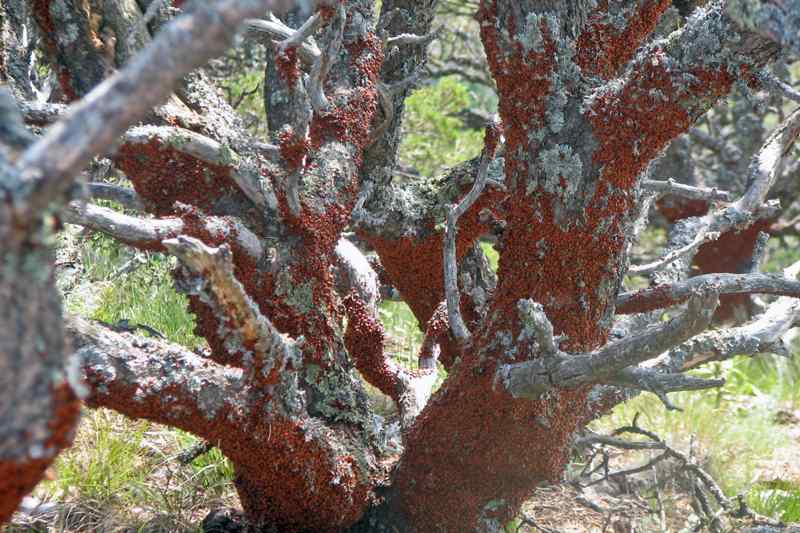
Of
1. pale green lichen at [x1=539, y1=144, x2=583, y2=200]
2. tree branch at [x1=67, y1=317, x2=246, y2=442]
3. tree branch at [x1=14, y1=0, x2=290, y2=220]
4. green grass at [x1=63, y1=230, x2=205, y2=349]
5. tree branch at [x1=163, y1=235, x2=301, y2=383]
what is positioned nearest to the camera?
tree branch at [x1=14, y1=0, x2=290, y2=220]

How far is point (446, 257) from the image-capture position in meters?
2.27

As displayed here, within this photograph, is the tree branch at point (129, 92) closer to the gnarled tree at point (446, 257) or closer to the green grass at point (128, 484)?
the gnarled tree at point (446, 257)

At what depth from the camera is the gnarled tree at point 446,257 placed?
1719 mm

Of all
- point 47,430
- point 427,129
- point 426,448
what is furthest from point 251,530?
point 427,129

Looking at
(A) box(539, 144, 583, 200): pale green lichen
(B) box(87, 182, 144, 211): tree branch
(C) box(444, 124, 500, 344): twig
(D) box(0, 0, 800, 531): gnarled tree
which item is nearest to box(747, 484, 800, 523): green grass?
(D) box(0, 0, 800, 531): gnarled tree

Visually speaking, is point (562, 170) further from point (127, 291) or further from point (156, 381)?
point (127, 291)

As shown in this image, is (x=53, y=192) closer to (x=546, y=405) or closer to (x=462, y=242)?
(x=546, y=405)

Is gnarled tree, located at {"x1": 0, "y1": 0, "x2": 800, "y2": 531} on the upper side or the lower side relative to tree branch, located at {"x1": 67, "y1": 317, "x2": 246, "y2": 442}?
upper

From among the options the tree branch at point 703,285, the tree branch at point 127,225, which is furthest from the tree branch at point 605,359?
the tree branch at point 127,225

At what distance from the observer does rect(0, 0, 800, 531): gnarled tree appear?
67.7 inches

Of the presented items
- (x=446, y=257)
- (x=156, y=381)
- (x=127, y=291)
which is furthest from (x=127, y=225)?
(x=127, y=291)

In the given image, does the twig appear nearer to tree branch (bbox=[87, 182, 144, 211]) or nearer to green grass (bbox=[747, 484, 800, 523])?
tree branch (bbox=[87, 182, 144, 211])

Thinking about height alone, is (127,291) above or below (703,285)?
above

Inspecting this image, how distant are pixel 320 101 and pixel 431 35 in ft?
2.70
